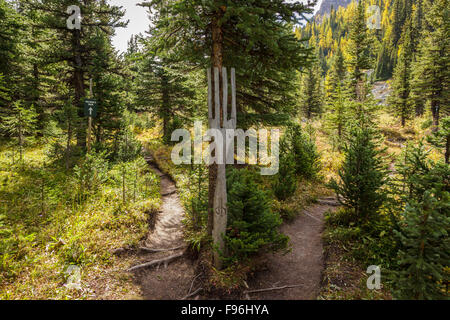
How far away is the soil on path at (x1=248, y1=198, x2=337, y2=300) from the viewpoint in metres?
5.44

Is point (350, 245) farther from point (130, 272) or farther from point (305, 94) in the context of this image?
point (305, 94)

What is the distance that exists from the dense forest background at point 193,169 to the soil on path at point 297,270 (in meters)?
0.48

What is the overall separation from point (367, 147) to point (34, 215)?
40.1 feet

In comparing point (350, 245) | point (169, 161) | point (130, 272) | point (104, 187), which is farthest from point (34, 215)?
point (350, 245)

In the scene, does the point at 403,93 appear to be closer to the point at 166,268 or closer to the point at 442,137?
the point at 442,137

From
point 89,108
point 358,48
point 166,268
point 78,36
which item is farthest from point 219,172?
point 358,48

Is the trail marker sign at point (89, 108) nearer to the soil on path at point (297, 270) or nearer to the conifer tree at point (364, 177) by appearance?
the soil on path at point (297, 270)

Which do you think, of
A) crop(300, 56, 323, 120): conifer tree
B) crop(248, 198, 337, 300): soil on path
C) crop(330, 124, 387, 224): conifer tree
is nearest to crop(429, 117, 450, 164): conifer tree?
crop(330, 124, 387, 224): conifer tree

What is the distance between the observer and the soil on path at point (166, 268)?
19.0ft

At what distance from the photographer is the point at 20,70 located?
16.9 meters

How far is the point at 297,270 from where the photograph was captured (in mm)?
6219

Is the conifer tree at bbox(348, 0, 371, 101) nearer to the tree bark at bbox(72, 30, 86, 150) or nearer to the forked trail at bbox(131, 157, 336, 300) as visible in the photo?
the forked trail at bbox(131, 157, 336, 300)

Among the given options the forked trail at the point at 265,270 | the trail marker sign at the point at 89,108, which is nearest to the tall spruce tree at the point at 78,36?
the trail marker sign at the point at 89,108

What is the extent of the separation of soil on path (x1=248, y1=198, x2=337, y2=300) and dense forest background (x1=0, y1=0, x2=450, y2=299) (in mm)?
476
